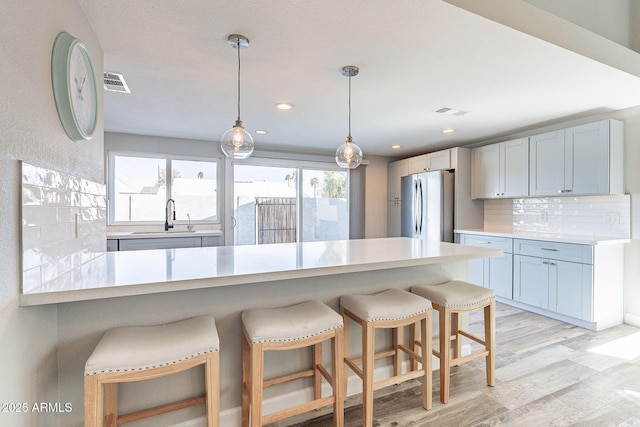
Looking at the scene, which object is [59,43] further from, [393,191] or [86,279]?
[393,191]

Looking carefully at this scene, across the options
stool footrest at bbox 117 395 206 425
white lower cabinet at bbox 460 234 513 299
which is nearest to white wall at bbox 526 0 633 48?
white lower cabinet at bbox 460 234 513 299

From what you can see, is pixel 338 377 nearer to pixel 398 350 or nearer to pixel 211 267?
pixel 398 350

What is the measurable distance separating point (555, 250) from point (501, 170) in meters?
1.28

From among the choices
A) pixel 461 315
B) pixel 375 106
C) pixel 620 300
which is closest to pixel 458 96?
pixel 375 106

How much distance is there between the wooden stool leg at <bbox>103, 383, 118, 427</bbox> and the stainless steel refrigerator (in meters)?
4.11

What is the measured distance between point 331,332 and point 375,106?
231 centimetres

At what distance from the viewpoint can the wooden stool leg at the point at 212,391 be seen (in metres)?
1.28

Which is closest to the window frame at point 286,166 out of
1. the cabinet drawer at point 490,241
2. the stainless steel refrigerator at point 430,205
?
the stainless steel refrigerator at point 430,205

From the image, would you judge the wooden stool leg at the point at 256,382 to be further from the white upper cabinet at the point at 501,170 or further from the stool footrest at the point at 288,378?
Result: the white upper cabinet at the point at 501,170

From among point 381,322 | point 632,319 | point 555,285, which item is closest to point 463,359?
point 381,322

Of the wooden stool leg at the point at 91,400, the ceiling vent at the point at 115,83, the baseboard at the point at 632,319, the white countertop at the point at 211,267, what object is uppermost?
the ceiling vent at the point at 115,83

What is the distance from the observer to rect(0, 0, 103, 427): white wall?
0.98 metres

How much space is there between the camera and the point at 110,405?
1.40 m

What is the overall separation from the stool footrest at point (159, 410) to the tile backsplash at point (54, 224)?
72 centimetres
